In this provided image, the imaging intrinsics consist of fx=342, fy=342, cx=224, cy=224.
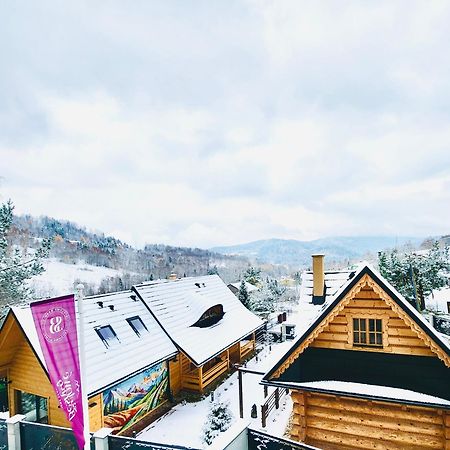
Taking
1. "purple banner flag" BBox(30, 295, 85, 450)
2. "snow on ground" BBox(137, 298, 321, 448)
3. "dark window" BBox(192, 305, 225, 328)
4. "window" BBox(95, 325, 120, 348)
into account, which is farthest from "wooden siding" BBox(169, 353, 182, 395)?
"purple banner flag" BBox(30, 295, 85, 450)

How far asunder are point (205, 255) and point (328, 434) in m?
151

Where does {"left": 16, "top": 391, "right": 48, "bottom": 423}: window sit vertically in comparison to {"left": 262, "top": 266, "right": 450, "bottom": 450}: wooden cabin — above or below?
below

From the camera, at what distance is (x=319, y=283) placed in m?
11.9

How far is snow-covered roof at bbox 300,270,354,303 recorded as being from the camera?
12.4 metres

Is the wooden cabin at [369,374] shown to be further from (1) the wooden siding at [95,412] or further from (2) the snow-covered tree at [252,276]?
(2) the snow-covered tree at [252,276]

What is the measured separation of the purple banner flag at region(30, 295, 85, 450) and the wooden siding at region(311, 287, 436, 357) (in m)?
5.84

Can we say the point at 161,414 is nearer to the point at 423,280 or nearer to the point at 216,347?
the point at 216,347

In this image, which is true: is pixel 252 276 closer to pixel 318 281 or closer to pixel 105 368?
pixel 318 281

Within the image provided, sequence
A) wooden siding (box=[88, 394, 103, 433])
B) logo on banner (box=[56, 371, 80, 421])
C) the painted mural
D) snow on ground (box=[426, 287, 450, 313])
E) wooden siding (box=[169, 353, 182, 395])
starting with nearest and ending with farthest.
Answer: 1. logo on banner (box=[56, 371, 80, 421])
2. wooden siding (box=[88, 394, 103, 433])
3. the painted mural
4. wooden siding (box=[169, 353, 182, 395])
5. snow on ground (box=[426, 287, 450, 313])

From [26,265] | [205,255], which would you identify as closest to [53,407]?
[26,265]

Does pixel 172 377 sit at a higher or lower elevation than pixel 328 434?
lower

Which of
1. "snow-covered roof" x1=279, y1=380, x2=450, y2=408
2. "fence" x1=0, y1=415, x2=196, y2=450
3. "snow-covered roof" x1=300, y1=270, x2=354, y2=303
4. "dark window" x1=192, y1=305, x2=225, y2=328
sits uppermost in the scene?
"snow-covered roof" x1=300, y1=270, x2=354, y2=303

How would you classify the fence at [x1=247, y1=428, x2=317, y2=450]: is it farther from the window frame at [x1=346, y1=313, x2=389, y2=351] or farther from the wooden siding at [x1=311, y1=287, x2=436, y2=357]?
the window frame at [x1=346, y1=313, x2=389, y2=351]

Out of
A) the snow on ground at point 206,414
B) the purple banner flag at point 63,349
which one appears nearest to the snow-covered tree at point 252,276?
the snow on ground at point 206,414
